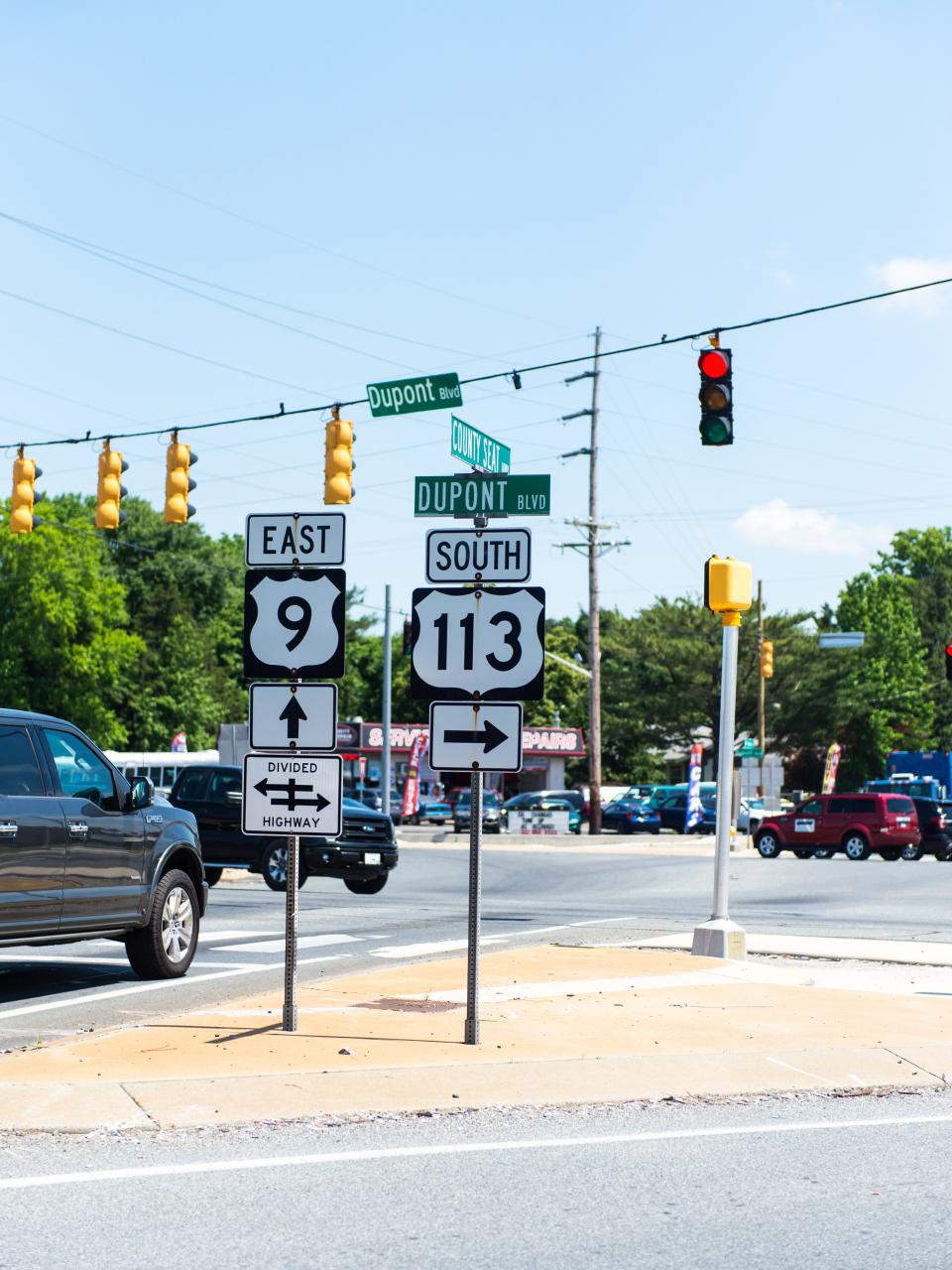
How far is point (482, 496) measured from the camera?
34.4 ft

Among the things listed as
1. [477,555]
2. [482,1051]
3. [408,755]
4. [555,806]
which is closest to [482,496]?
[477,555]

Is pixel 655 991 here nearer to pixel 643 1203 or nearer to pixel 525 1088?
pixel 525 1088

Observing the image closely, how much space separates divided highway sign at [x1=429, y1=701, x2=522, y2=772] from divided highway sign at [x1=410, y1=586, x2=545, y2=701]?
0.08m

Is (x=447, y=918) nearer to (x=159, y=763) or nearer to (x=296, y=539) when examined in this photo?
(x=296, y=539)

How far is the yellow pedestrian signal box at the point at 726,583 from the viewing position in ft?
49.7

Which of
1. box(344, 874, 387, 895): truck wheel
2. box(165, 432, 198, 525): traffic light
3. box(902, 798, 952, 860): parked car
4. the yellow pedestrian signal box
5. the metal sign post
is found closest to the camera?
the metal sign post

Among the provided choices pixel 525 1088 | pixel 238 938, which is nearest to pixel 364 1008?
pixel 525 1088

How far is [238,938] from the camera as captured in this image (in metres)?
17.7

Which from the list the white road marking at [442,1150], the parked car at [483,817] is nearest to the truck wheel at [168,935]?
the white road marking at [442,1150]

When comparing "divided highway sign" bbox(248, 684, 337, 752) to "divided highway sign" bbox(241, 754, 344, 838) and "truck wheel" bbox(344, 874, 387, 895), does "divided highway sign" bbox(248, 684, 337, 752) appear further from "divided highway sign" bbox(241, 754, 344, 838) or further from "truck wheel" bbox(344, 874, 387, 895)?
"truck wheel" bbox(344, 874, 387, 895)

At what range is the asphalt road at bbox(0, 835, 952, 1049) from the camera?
505 inches

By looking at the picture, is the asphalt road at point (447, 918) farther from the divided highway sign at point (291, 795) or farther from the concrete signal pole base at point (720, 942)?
the concrete signal pole base at point (720, 942)

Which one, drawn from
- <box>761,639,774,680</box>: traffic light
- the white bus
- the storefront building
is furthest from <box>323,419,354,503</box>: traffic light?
the storefront building

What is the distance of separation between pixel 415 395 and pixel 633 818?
142 feet
